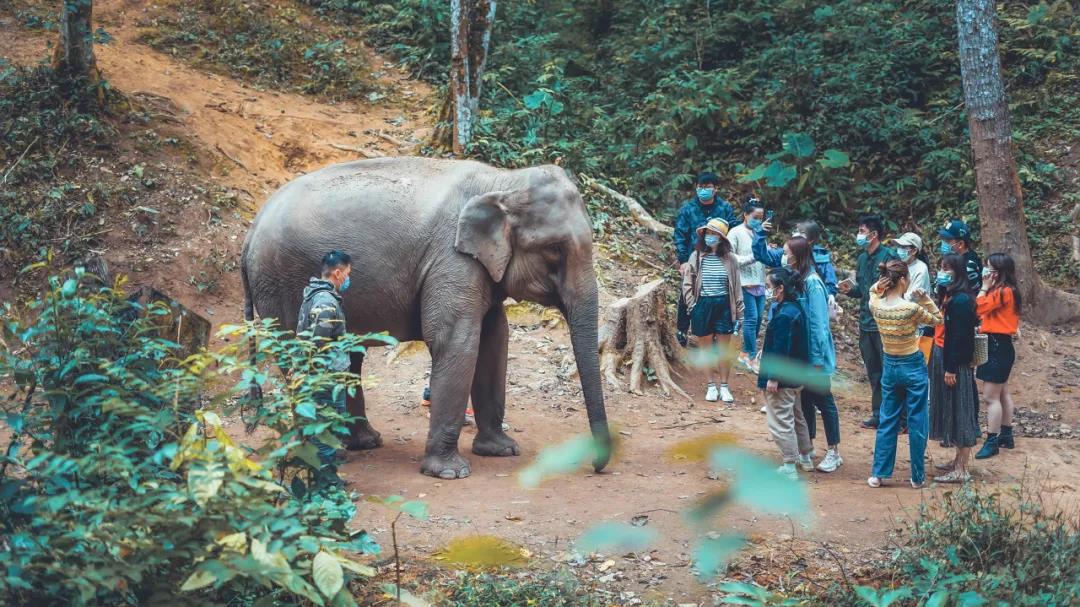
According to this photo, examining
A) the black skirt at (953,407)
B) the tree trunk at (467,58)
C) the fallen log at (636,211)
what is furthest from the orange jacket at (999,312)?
the tree trunk at (467,58)

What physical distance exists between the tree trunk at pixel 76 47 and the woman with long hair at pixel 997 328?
11223 millimetres

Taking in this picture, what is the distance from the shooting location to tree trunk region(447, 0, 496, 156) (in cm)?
1336

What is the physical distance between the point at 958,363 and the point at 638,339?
3.64m

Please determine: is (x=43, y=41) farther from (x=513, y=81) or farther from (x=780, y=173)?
(x=780, y=173)

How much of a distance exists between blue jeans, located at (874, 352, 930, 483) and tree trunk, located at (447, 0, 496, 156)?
7.83 meters

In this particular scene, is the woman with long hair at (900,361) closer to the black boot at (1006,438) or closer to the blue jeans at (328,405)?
the black boot at (1006,438)

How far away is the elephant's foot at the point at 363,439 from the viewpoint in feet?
28.0

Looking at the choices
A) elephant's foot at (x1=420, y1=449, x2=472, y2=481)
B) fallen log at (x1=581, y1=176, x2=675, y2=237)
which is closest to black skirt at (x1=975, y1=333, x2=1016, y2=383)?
elephant's foot at (x1=420, y1=449, x2=472, y2=481)

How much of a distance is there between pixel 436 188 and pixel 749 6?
12.9 metres

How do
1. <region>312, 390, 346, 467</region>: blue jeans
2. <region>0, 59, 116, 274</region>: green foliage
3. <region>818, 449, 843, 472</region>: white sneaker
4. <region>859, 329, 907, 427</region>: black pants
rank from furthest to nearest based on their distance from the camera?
<region>0, 59, 116, 274</region>: green foliage
<region>859, 329, 907, 427</region>: black pants
<region>818, 449, 843, 472</region>: white sneaker
<region>312, 390, 346, 467</region>: blue jeans

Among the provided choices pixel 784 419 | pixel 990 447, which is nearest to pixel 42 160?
pixel 784 419

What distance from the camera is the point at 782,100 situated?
55.1 feet

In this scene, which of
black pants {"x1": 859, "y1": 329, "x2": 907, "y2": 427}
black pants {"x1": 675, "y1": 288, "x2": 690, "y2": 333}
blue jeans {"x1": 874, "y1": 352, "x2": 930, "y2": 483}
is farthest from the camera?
black pants {"x1": 675, "y1": 288, "x2": 690, "y2": 333}

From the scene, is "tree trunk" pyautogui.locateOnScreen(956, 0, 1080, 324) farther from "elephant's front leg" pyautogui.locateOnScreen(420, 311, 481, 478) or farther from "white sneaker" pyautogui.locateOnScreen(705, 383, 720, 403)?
"elephant's front leg" pyautogui.locateOnScreen(420, 311, 481, 478)
